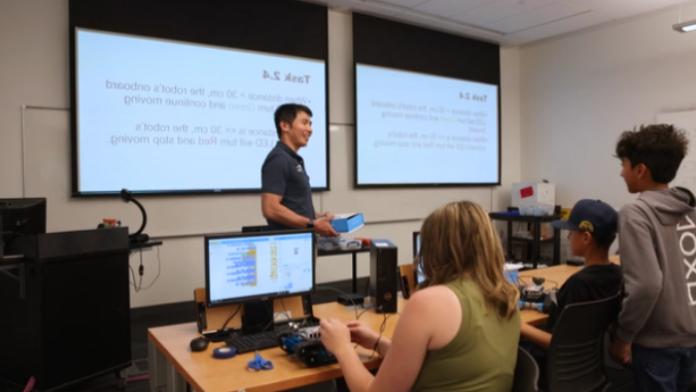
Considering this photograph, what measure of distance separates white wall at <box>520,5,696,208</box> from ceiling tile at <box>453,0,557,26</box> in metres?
1.32

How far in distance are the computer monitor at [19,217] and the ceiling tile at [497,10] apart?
14.5 ft

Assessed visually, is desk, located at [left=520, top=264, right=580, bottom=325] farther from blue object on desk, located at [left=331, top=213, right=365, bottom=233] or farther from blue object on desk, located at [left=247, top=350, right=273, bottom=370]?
blue object on desk, located at [left=247, top=350, right=273, bottom=370]

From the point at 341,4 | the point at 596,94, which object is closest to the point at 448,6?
the point at 341,4

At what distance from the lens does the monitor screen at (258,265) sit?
1863mm

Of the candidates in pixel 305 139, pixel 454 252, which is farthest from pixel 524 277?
pixel 454 252

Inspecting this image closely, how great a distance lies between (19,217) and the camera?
2.71 metres

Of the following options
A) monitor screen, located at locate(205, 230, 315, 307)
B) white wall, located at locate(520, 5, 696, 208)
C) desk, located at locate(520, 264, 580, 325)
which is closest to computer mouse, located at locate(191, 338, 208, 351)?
monitor screen, located at locate(205, 230, 315, 307)

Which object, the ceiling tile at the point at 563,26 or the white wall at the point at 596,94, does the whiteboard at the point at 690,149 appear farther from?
the ceiling tile at the point at 563,26

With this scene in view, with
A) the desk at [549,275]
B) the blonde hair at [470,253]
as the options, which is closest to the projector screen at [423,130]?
the desk at [549,275]

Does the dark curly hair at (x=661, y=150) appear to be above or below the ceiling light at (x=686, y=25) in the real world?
below

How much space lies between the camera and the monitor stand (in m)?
1.96

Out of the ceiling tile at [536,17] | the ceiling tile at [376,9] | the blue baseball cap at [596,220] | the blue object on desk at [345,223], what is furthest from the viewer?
the ceiling tile at [536,17]

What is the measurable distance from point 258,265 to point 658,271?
1.48 m

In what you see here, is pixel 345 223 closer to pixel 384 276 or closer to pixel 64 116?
pixel 384 276
